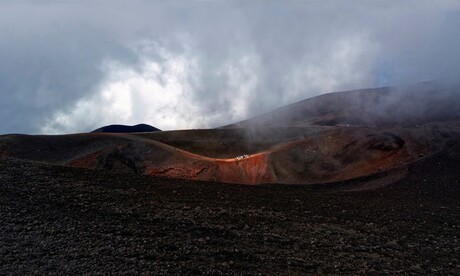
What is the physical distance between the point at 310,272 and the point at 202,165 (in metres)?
24.3

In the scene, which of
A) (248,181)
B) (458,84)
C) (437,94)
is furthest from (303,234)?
(458,84)

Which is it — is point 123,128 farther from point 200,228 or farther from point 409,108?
point 200,228

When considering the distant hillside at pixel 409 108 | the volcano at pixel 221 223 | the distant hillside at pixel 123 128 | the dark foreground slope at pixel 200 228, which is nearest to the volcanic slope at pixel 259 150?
the distant hillside at pixel 409 108

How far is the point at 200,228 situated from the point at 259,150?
2766 centimetres

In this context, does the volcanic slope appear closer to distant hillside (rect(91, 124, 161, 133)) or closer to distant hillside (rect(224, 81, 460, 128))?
distant hillside (rect(224, 81, 460, 128))

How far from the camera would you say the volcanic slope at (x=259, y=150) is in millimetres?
32156

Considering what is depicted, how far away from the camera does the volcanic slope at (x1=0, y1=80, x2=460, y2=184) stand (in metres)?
32.2

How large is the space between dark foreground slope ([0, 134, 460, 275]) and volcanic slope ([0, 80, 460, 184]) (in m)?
10.4

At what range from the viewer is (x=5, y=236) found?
1193 centimetres

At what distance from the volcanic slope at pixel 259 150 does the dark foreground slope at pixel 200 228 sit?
1044 centimetres

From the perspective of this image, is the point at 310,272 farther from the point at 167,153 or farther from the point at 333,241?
the point at 167,153

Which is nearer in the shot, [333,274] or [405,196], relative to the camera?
[333,274]

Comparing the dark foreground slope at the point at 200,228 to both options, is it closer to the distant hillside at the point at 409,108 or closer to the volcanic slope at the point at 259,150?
the volcanic slope at the point at 259,150

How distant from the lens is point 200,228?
511 inches
